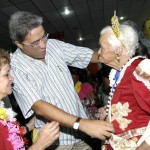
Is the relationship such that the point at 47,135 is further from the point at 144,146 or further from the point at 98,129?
the point at 144,146

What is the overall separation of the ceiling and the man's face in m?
5.97

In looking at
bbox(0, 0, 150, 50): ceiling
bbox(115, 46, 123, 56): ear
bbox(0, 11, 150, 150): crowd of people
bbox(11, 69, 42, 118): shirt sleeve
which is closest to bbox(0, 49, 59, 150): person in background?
bbox(0, 11, 150, 150): crowd of people

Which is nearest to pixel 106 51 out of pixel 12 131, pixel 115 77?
pixel 115 77

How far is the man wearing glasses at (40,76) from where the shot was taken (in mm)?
2412

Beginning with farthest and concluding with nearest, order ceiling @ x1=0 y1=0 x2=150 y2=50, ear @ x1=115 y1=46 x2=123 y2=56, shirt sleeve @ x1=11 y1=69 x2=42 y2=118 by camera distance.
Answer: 1. ceiling @ x1=0 y1=0 x2=150 y2=50
2. shirt sleeve @ x1=11 y1=69 x2=42 y2=118
3. ear @ x1=115 y1=46 x2=123 y2=56

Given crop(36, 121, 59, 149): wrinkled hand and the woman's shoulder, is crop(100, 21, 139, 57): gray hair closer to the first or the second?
the woman's shoulder

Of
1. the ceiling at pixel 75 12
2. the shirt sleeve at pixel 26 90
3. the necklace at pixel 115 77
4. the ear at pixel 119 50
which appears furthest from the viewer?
the ceiling at pixel 75 12

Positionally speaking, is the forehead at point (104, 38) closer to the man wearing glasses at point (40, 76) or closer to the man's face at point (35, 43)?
the man wearing glasses at point (40, 76)

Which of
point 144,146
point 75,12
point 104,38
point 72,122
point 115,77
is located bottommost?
point 144,146

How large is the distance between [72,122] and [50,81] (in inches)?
21.6

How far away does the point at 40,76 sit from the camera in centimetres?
252

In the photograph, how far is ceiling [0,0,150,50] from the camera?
344 inches

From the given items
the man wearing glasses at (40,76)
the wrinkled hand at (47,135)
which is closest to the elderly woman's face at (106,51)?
the man wearing glasses at (40,76)

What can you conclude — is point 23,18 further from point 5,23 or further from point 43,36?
point 5,23
